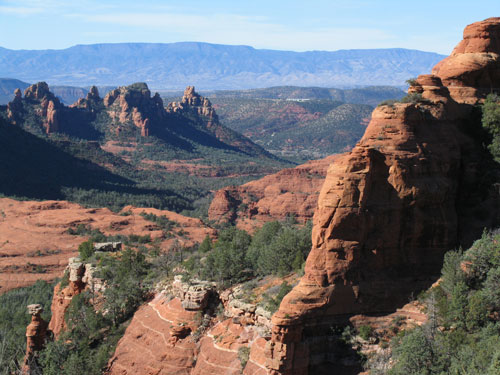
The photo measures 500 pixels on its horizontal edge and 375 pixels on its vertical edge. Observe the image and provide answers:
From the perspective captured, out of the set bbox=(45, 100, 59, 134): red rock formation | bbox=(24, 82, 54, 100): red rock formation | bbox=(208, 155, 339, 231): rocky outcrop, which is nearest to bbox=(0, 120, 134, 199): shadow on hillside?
bbox=(45, 100, 59, 134): red rock formation

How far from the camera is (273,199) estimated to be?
11112 centimetres

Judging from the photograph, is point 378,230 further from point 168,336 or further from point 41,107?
point 41,107

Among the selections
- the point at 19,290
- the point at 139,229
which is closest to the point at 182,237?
the point at 139,229

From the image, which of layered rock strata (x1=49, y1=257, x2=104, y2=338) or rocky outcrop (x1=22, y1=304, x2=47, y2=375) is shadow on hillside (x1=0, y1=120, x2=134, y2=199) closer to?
layered rock strata (x1=49, y1=257, x2=104, y2=338)

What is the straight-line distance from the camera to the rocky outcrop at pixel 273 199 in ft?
347

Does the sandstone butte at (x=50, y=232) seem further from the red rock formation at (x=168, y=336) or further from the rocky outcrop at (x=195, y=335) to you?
the rocky outcrop at (x=195, y=335)

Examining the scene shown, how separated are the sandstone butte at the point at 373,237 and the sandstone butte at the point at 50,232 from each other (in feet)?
145

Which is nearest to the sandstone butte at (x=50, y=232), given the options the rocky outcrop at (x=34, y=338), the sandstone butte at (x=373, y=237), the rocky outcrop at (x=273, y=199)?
the rocky outcrop at (x=273, y=199)

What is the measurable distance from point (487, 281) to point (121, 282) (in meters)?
27.2

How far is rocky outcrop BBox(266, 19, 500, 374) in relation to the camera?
34.1 meters

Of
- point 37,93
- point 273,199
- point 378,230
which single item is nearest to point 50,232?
point 273,199

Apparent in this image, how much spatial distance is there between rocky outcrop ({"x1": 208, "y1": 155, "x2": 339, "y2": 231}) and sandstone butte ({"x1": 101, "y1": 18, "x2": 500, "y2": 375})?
2481 inches

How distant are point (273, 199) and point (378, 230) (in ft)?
249

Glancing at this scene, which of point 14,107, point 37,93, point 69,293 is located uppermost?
point 37,93
